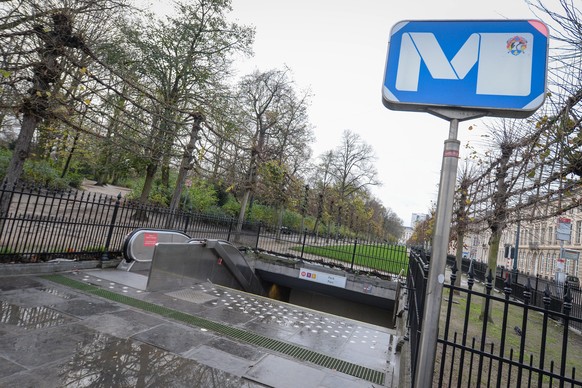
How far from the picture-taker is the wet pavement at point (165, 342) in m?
3.30

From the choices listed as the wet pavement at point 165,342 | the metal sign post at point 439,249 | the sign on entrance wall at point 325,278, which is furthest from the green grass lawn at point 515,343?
the sign on entrance wall at point 325,278

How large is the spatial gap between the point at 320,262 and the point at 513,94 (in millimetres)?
12568

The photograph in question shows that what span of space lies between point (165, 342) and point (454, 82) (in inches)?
174

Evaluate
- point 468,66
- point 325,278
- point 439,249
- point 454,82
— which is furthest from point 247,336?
point 325,278

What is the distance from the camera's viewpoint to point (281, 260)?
45.9ft

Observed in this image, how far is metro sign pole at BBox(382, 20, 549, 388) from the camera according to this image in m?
1.79

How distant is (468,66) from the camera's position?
6.19 feet

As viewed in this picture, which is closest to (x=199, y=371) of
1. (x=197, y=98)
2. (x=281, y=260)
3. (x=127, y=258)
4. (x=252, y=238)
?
(x=127, y=258)

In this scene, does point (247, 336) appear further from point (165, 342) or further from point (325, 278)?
point (325, 278)

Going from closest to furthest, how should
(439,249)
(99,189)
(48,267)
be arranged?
1. (439,249)
2. (48,267)
3. (99,189)

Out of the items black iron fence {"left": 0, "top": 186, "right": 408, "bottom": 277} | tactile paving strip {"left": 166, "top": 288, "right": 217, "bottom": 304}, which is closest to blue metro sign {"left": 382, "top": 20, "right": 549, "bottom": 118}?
tactile paving strip {"left": 166, "top": 288, "right": 217, "bottom": 304}

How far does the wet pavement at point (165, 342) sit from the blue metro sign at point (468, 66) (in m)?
3.35

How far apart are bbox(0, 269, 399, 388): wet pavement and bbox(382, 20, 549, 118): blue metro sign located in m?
3.35

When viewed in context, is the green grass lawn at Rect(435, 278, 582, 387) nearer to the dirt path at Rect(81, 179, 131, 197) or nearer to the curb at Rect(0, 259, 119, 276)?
the curb at Rect(0, 259, 119, 276)
